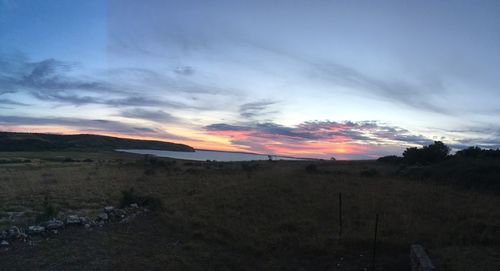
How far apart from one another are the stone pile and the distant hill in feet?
370

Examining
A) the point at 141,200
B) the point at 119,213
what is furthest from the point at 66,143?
the point at 119,213

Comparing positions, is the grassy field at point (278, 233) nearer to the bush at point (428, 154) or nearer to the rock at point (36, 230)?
the rock at point (36, 230)

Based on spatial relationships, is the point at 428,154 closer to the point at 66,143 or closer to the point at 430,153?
the point at 430,153

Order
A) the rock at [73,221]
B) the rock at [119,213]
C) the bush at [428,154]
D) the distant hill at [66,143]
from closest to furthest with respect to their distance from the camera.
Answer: the rock at [73,221], the rock at [119,213], the bush at [428,154], the distant hill at [66,143]

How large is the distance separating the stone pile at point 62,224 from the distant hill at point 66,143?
370 ft

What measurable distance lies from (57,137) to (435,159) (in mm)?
143254

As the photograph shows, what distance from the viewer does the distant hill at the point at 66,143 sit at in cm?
11425

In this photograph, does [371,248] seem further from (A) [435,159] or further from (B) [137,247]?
(A) [435,159]

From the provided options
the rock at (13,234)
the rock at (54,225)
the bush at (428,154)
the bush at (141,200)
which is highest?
the bush at (428,154)

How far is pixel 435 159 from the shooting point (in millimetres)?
33875

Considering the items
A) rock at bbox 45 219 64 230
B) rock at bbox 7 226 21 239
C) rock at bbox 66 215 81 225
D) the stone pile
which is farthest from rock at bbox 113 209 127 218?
rock at bbox 7 226 21 239

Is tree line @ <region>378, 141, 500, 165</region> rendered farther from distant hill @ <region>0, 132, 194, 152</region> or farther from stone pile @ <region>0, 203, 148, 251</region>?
→ distant hill @ <region>0, 132, 194, 152</region>

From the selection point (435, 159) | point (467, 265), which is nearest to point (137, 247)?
point (467, 265)

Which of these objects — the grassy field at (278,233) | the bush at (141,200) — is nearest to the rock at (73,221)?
the grassy field at (278,233)
